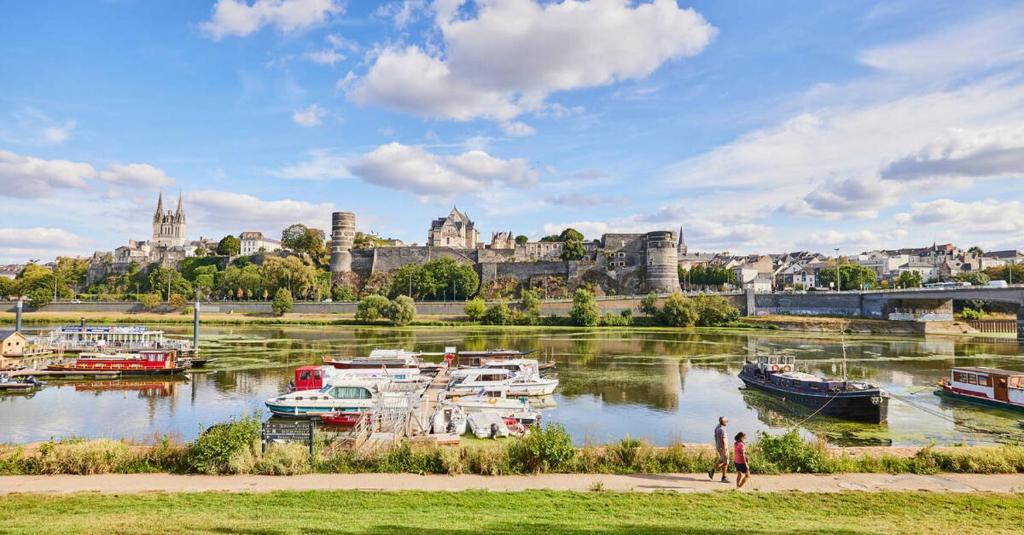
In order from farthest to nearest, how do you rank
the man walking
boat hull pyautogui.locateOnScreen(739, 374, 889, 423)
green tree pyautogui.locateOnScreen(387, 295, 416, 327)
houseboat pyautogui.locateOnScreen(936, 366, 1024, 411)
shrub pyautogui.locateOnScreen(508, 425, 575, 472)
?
green tree pyautogui.locateOnScreen(387, 295, 416, 327) → houseboat pyautogui.locateOnScreen(936, 366, 1024, 411) → boat hull pyautogui.locateOnScreen(739, 374, 889, 423) → shrub pyautogui.locateOnScreen(508, 425, 575, 472) → the man walking

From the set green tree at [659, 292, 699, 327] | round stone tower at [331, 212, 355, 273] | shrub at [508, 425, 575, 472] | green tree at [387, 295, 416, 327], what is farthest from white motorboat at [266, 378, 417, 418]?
round stone tower at [331, 212, 355, 273]

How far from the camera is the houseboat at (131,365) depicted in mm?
35938

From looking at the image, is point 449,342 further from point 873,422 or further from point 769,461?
point 769,461

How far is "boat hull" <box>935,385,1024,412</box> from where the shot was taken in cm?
2629

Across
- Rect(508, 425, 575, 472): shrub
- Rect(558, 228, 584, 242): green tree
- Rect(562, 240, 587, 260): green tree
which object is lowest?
Rect(508, 425, 575, 472): shrub

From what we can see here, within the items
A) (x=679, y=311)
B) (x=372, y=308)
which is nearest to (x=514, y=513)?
(x=679, y=311)

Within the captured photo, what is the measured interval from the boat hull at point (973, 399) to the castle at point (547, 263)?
2576 inches

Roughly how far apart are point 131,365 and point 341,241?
232 feet

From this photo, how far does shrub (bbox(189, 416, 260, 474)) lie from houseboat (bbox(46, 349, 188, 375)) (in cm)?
2651

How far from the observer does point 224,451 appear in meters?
12.8

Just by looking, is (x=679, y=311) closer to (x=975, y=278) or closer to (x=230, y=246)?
(x=975, y=278)

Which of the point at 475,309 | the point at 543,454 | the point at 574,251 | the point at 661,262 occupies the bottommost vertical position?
the point at 543,454

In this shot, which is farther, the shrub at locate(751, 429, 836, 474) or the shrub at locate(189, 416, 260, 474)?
the shrub at locate(751, 429, 836, 474)

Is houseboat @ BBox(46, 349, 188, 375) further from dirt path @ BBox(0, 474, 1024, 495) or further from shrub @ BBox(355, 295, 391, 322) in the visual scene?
shrub @ BBox(355, 295, 391, 322)
